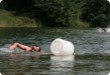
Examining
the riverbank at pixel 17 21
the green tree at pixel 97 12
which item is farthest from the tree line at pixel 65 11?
the riverbank at pixel 17 21

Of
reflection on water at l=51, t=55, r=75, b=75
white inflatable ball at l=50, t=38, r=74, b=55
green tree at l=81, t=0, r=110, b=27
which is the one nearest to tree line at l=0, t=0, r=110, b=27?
green tree at l=81, t=0, r=110, b=27

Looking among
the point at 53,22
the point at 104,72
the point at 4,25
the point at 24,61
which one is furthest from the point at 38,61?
the point at 53,22

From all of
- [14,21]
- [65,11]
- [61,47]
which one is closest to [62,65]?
[61,47]

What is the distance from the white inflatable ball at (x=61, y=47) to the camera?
27.5 m

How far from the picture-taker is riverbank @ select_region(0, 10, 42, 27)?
74875 mm

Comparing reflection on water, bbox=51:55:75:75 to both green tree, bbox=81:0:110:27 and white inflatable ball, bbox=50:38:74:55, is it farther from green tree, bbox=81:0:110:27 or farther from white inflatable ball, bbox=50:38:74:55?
green tree, bbox=81:0:110:27

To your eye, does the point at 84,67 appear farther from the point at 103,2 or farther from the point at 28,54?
the point at 103,2

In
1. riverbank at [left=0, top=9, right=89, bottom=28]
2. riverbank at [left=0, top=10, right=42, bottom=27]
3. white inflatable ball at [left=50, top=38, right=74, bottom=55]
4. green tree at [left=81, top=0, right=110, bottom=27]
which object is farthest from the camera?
green tree at [left=81, top=0, right=110, bottom=27]

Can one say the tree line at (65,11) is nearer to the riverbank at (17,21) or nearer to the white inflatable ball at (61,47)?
the riverbank at (17,21)

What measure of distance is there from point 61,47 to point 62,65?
4.86 m

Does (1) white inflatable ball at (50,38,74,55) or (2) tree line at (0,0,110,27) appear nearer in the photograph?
(1) white inflatable ball at (50,38,74,55)

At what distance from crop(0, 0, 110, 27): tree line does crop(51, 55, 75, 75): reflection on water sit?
166 ft

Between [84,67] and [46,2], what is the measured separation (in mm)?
56405

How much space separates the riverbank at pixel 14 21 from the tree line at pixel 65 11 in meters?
0.76
